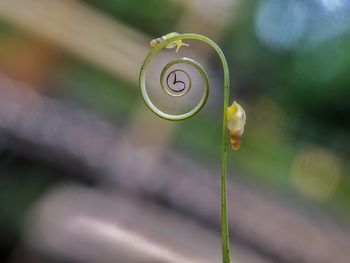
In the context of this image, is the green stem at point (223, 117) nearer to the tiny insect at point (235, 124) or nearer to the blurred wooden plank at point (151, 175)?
the tiny insect at point (235, 124)

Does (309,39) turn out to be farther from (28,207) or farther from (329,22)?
(28,207)

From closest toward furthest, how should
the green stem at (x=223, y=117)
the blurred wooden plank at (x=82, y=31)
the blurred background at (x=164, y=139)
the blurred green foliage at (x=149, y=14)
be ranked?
the green stem at (x=223, y=117) → the blurred background at (x=164, y=139) → the blurred wooden plank at (x=82, y=31) → the blurred green foliage at (x=149, y=14)

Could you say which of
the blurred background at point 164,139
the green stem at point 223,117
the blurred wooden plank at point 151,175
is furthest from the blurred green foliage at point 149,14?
the green stem at point 223,117

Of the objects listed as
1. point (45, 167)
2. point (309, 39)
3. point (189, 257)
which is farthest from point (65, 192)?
point (309, 39)

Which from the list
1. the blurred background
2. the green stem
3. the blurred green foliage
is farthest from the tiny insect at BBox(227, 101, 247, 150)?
the blurred green foliage

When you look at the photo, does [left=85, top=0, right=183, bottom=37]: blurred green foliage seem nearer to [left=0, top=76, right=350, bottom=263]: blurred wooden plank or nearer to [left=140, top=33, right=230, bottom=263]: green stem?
[left=0, top=76, right=350, bottom=263]: blurred wooden plank

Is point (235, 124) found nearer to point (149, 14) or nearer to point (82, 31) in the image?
point (82, 31)

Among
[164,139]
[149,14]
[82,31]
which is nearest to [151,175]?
[164,139]
